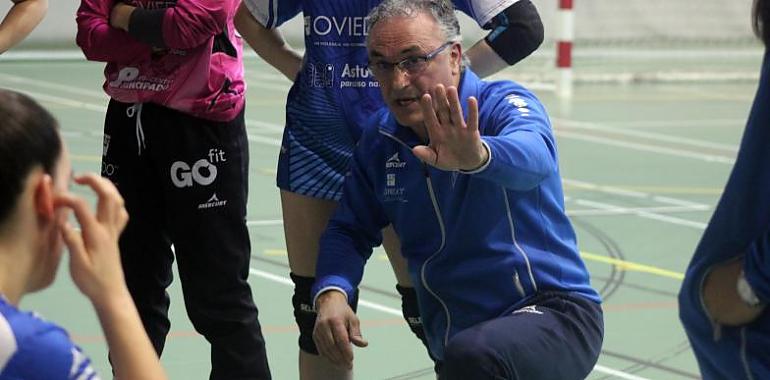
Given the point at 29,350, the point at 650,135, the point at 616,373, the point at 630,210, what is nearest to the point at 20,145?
the point at 29,350

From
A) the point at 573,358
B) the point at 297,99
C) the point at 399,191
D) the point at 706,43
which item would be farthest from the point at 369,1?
the point at 706,43

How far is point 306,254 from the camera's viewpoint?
175 inches

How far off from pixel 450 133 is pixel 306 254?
1329 millimetres

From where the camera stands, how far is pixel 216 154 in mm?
4344

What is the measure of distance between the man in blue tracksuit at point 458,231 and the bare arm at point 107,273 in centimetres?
122

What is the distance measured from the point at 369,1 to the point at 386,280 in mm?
2895

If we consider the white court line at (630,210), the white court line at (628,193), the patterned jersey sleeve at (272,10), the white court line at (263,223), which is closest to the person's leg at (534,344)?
the patterned jersey sleeve at (272,10)

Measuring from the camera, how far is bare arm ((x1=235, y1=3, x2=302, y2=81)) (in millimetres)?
4668

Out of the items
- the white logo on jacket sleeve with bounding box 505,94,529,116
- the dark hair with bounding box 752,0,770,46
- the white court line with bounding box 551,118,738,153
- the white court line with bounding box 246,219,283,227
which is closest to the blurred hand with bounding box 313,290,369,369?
the white logo on jacket sleeve with bounding box 505,94,529,116

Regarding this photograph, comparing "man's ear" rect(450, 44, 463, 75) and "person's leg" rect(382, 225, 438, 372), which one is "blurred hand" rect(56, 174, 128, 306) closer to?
"man's ear" rect(450, 44, 463, 75)

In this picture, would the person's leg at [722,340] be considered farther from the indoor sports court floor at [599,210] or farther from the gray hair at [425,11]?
the indoor sports court floor at [599,210]

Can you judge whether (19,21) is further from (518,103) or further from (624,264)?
(624,264)

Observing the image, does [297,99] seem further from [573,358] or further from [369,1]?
[573,358]

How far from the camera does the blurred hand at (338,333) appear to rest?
3.53 metres
